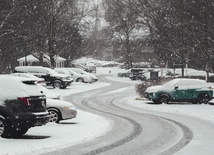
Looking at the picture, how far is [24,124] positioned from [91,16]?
156ft

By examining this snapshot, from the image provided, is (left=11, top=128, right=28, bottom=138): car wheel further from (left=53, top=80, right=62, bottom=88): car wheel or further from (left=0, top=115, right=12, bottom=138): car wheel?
(left=53, top=80, right=62, bottom=88): car wheel

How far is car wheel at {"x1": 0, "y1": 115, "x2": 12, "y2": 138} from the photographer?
12.3 metres

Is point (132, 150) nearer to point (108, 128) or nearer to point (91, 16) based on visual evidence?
point (108, 128)

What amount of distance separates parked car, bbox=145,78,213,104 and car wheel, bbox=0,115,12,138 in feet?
48.9

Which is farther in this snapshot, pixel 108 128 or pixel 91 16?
pixel 91 16

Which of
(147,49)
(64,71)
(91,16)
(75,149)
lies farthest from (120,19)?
(75,149)

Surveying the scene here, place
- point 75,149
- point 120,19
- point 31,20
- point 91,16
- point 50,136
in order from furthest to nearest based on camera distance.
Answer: point 120,19
point 91,16
point 31,20
point 50,136
point 75,149

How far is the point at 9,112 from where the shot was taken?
12234 mm

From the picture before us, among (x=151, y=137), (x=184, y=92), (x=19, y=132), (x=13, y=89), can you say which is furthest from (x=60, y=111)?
(x=184, y=92)

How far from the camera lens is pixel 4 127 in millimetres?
12430

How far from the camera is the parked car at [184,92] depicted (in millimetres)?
25969

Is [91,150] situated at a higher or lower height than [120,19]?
lower

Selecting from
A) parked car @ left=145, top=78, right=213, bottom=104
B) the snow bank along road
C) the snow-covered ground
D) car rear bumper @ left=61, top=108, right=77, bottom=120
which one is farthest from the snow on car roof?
parked car @ left=145, top=78, right=213, bottom=104

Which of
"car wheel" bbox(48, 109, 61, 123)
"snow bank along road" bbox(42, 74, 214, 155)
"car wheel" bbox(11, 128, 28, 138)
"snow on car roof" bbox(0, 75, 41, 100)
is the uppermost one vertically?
"snow on car roof" bbox(0, 75, 41, 100)
